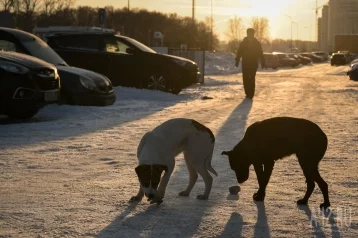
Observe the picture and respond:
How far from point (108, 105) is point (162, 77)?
4.43m

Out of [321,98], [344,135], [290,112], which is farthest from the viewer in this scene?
[321,98]

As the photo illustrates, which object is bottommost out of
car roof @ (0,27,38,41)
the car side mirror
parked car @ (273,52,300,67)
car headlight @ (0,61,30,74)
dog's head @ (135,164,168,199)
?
parked car @ (273,52,300,67)

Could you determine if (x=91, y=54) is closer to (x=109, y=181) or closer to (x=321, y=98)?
(x=321, y=98)

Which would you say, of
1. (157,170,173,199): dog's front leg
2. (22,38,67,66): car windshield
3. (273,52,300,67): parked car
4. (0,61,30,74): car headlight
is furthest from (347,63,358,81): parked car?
(273,52,300,67): parked car

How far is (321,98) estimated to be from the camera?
19281 millimetres

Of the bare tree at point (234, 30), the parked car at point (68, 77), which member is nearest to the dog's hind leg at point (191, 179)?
the parked car at point (68, 77)

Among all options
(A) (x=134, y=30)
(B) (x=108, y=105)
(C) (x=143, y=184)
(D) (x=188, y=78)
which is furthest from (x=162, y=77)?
(A) (x=134, y=30)

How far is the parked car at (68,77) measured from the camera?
14.2 m

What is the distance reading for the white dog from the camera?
18.8ft

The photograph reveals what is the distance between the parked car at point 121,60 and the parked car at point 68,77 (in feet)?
14.0

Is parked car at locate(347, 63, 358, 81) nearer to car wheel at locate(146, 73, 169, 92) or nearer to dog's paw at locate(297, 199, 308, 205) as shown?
car wheel at locate(146, 73, 169, 92)

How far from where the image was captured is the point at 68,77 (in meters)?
14.5

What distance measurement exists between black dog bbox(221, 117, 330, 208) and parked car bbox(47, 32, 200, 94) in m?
13.4

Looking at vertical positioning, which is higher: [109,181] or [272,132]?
[272,132]
